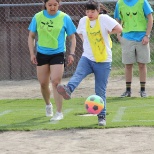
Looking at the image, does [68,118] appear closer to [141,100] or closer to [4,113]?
[4,113]

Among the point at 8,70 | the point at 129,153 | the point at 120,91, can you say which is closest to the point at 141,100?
the point at 120,91

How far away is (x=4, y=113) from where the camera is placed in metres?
9.74

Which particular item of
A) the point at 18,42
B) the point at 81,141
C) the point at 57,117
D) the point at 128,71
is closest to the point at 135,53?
the point at 128,71

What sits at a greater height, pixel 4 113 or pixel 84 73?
pixel 84 73

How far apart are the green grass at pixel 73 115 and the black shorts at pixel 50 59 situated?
886mm

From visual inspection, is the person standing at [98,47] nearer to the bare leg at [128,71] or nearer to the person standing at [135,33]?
the person standing at [135,33]

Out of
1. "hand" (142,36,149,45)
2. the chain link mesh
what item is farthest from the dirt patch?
the chain link mesh

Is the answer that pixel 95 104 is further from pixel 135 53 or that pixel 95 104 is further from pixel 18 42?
pixel 18 42

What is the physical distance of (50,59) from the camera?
873cm

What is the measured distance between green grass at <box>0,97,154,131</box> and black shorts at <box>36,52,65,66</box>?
89cm

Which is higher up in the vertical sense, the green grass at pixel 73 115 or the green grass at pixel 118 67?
the green grass at pixel 73 115

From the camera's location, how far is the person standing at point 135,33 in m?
11.4

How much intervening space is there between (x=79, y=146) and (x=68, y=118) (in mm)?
2304

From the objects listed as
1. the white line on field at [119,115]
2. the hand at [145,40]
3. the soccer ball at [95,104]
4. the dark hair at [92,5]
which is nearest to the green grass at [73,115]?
the white line on field at [119,115]
